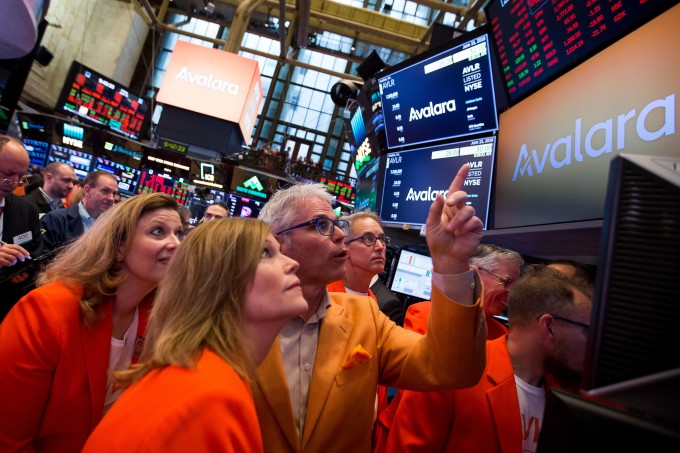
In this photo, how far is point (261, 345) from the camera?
1418 mm

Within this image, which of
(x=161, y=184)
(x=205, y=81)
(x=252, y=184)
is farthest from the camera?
(x=205, y=81)

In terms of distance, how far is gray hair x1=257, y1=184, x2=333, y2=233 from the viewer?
211 cm

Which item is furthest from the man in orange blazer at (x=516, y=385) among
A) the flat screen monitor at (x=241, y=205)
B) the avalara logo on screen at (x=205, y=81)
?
the avalara logo on screen at (x=205, y=81)

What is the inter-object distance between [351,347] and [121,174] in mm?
9662

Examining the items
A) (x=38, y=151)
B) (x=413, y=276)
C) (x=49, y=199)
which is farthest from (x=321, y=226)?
(x=38, y=151)

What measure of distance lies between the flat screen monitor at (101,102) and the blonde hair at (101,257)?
11.7 meters

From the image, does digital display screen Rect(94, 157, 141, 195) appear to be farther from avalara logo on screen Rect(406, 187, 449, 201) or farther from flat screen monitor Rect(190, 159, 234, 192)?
avalara logo on screen Rect(406, 187, 449, 201)

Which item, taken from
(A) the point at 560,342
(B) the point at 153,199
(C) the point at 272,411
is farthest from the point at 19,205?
(A) the point at 560,342

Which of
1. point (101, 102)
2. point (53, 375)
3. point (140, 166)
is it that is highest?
point (101, 102)

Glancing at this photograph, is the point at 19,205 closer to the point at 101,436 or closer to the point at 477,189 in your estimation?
the point at 101,436

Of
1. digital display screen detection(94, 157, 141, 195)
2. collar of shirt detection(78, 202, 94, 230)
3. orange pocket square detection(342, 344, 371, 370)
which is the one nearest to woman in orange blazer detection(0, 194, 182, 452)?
orange pocket square detection(342, 344, 371, 370)

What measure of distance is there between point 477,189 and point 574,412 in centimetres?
267

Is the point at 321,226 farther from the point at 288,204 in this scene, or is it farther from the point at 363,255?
the point at 363,255

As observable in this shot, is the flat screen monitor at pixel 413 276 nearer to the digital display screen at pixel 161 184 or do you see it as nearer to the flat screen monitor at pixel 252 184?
the flat screen monitor at pixel 252 184
